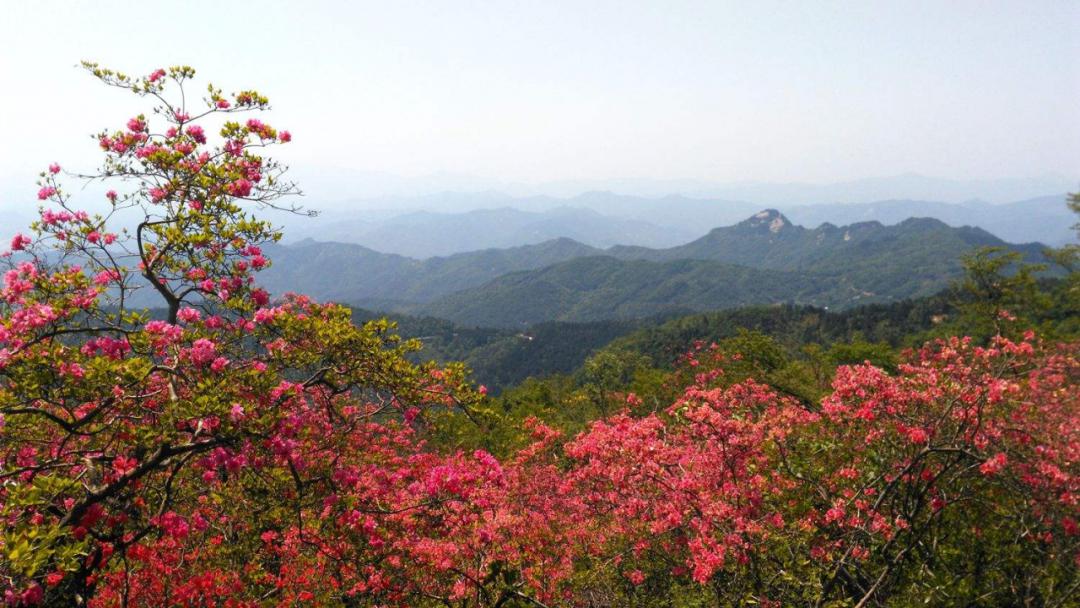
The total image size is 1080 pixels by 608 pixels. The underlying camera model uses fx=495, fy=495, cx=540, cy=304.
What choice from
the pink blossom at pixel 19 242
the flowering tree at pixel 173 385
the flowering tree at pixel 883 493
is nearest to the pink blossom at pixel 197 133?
the flowering tree at pixel 173 385

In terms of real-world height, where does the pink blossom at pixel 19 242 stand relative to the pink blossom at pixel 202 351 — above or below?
above

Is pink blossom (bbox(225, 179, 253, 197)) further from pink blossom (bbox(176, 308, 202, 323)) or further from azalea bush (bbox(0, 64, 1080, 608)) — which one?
pink blossom (bbox(176, 308, 202, 323))

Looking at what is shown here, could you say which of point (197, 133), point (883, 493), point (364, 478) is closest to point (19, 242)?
point (197, 133)

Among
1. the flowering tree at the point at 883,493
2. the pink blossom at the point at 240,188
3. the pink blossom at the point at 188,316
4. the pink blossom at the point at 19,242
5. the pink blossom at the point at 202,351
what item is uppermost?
the pink blossom at the point at 240,188

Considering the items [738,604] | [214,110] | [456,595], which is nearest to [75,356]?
[214,110]

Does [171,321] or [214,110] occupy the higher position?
[214,110]

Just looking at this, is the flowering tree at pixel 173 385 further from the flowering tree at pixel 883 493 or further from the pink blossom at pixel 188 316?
the flowering tree at pixel 883 493

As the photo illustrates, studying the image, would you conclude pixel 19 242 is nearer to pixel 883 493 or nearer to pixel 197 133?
pixel 197 133

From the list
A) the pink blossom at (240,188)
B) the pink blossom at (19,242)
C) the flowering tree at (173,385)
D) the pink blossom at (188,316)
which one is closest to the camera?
the flowering tree at (173,385)

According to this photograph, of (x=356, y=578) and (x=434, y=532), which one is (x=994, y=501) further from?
(x=356, y=578)

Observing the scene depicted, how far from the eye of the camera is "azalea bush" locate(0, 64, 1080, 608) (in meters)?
7.28

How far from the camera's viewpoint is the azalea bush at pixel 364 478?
23.9ft

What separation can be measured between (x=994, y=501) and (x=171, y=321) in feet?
52.0

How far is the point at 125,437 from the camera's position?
7293mm
